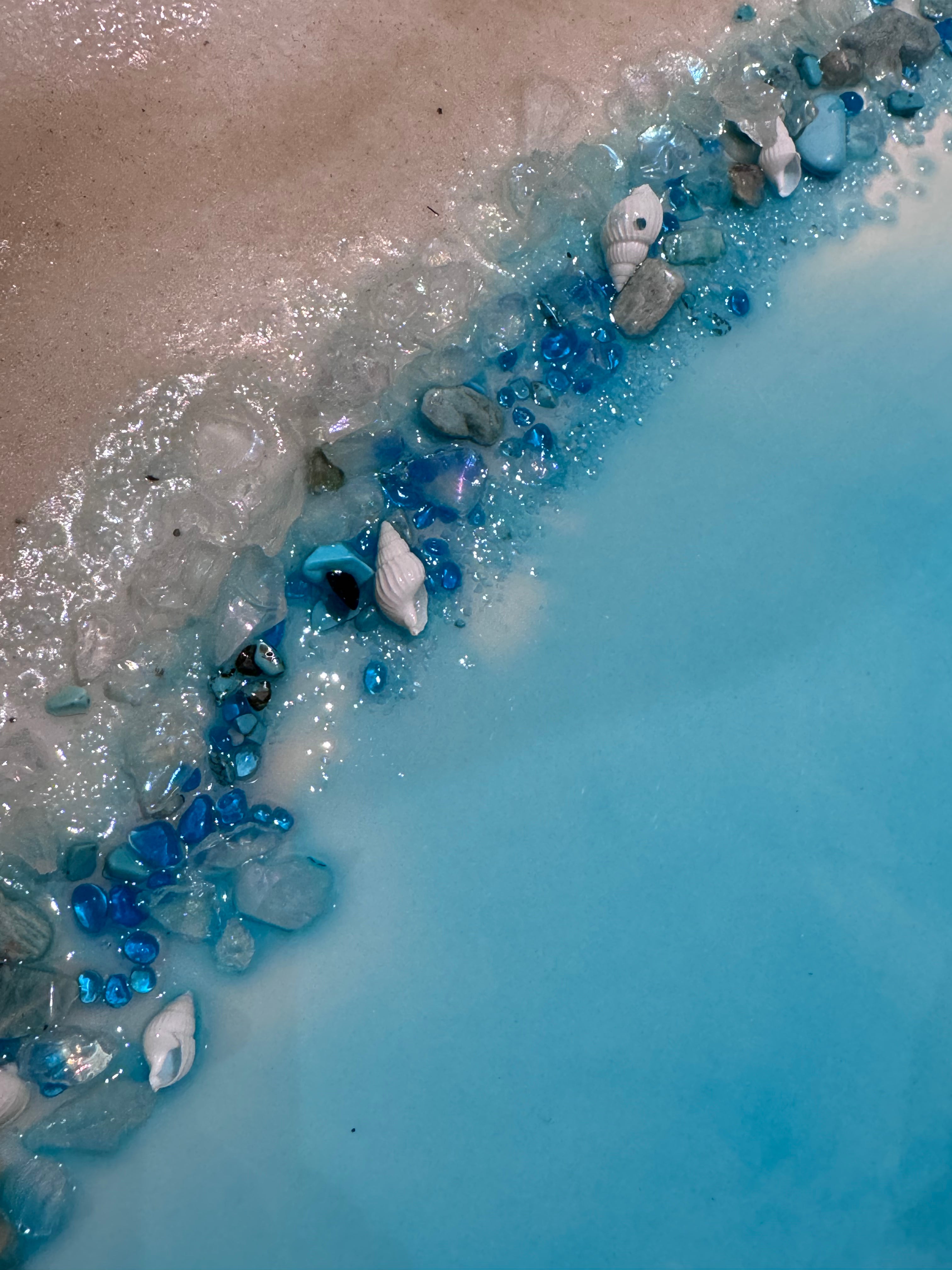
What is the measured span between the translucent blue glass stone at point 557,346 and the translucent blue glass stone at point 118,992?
2.90 ft

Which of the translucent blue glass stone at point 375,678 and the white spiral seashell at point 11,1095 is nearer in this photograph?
the white spiral seashell at point 11,1095

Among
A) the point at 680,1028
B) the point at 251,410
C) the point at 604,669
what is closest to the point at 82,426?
the point at 251,410

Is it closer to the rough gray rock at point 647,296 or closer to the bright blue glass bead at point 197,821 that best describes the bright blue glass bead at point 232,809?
the bright blue glass bead at point 197,821

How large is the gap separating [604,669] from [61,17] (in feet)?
3.26

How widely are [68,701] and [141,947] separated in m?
0.29

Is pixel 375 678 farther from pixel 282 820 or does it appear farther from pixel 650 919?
pixel 650 919

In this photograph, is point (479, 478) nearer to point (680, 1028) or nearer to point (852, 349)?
point (852, 349)

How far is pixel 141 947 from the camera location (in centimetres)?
125

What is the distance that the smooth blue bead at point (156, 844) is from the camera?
1.24 m

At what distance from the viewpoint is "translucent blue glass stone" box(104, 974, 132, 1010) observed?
1251 mm

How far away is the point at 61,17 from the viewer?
1.29 m

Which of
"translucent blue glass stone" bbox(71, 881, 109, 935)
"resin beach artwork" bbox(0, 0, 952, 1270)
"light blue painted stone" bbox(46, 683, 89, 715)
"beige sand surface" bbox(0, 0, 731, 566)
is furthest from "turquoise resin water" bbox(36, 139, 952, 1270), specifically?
"beige sand surface" bbox(0, 0, 731, 566)

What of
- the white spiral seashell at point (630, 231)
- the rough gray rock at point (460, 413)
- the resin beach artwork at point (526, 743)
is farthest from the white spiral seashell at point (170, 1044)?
the white spiral seashell at point (630, 231)

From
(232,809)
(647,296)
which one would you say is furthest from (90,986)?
(647,296)
